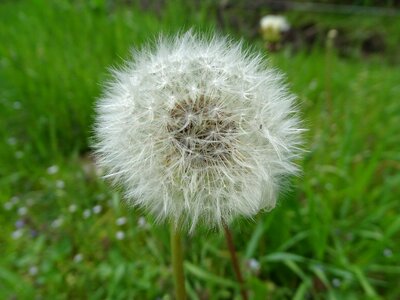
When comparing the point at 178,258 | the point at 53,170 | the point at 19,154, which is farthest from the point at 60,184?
the point at 178,258

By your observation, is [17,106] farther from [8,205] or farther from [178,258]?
[178,258]

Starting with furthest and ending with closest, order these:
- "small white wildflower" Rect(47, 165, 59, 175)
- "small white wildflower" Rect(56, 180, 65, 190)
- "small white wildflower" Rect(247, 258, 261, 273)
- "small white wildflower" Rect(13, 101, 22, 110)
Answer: "small white wildflower" Rect(13, 101, 22, 110), "small white wildflower" Rect(47, 165, 59, 175), "small white wildflower" Rect(56, 180, 65, 190), "small white wildflower" Rect(247, 258, 261, 273)

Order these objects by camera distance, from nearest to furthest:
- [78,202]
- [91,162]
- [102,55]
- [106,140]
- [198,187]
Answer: [198,187], [106,140], [78,202], [91,162], [102,55]

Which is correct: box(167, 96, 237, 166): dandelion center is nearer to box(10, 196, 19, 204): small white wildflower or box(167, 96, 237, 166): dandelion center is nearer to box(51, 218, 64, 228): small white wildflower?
box(51, 218, 64, 228): small white wildflower

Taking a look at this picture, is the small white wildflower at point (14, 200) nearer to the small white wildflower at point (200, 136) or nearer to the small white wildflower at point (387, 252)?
the small white wildflower at point (200, 136)

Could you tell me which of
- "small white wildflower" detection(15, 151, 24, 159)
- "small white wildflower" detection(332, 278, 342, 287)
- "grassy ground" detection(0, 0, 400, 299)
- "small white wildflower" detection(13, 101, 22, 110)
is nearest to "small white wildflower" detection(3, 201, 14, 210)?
"grassy ground" detection(0, 0, 400, 299)

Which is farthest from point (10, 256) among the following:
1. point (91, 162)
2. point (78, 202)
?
point (91, 162)

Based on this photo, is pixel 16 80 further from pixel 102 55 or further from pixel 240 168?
pixel 240 168
